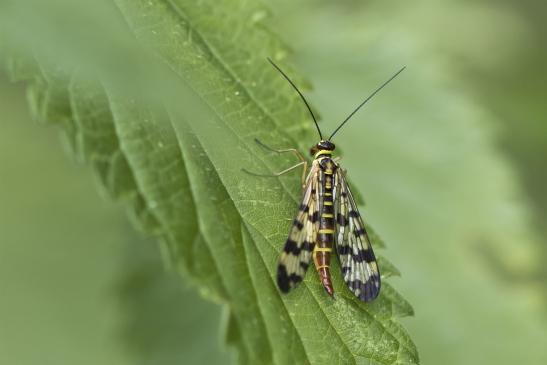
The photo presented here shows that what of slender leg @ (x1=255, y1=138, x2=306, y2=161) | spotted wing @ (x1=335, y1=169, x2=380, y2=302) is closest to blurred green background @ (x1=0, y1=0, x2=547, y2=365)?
spotted wing @ (x1=335, y1=169, x2=380, y2=302)

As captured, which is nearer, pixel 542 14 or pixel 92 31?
pixel 92 31

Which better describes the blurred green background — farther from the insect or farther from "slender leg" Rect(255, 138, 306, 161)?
"slender leg" Rect(255, 138, 306, 161)

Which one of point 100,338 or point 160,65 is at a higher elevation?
point 160,65

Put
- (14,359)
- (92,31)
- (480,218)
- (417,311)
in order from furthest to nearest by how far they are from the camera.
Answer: (14,359), (480,218), (417,311), (92,31)

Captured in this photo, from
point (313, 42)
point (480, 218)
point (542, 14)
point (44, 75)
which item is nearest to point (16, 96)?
point (313, 42)

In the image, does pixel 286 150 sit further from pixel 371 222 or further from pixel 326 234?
pixel 371 222

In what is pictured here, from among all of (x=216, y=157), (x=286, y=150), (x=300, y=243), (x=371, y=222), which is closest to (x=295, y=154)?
(x=286, y=150)

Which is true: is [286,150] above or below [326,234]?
above

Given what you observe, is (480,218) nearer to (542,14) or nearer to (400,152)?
(400,152)
